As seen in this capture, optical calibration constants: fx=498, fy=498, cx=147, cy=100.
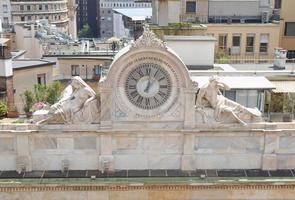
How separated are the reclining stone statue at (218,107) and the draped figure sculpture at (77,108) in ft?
14.7

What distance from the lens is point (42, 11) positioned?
124625 mm

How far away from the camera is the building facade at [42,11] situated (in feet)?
382

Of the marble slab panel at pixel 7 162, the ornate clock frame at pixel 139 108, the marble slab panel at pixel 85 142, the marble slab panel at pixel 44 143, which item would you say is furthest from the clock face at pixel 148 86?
the marble slab panel at pixel 7 162

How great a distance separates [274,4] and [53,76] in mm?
29011

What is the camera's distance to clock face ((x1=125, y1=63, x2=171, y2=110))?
21141 mm

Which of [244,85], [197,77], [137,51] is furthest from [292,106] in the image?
[137,51]

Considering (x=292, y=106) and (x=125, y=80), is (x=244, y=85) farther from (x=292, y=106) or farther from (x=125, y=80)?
(x=125, y=80)

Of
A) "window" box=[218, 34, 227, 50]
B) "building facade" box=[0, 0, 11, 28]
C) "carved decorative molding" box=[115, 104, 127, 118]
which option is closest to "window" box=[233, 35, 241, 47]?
"window" box=[218, 34, 227, 50]

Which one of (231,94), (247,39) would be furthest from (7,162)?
(247,39)

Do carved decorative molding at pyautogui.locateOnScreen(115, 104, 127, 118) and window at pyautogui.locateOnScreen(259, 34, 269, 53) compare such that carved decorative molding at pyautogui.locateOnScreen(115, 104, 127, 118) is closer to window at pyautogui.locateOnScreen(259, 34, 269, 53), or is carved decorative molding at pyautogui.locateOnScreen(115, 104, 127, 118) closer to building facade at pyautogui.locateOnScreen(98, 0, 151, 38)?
window at pyautogui.locateOnScreen(259, 34, 269, 53)

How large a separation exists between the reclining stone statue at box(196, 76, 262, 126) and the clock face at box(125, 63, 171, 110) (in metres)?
1.52

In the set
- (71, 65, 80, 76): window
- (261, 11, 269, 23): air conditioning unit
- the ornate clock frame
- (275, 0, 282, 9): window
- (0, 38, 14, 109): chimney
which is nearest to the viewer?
the ornate clock frame

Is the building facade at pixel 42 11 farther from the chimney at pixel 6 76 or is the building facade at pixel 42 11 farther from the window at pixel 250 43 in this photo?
the chimney at pixel 6 76

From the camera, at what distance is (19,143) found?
21.4m
